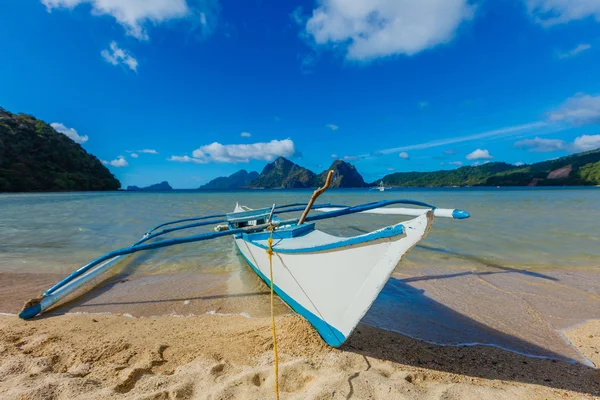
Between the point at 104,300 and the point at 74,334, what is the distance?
58.8 inches

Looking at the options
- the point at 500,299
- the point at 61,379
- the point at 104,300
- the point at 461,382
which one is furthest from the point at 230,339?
the point at 500,299

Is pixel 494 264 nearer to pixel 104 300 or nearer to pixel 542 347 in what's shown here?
pixel 542 347

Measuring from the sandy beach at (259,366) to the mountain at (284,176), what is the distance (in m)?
153

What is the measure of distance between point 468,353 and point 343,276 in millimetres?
1715

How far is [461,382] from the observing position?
2295 mm

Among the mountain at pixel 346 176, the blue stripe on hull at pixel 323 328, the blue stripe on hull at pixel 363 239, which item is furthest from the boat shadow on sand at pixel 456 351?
the mountain at pixel 346 176

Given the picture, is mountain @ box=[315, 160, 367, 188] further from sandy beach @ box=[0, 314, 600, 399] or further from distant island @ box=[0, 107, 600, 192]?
sandy beach @ box=[0, 314, 600, 399]

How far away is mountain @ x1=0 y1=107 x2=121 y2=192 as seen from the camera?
5944cm

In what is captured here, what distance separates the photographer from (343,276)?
256 cm

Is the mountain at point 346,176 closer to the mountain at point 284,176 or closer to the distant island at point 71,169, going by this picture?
the mountain at point 284,176

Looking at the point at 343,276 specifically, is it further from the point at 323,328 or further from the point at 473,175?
the point at 473,175

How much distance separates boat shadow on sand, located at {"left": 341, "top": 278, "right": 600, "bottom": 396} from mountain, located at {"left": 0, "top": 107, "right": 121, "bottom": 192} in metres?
82.9

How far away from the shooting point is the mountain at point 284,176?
516 ft

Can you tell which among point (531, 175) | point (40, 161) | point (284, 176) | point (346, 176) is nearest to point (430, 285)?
point (40, 161)
